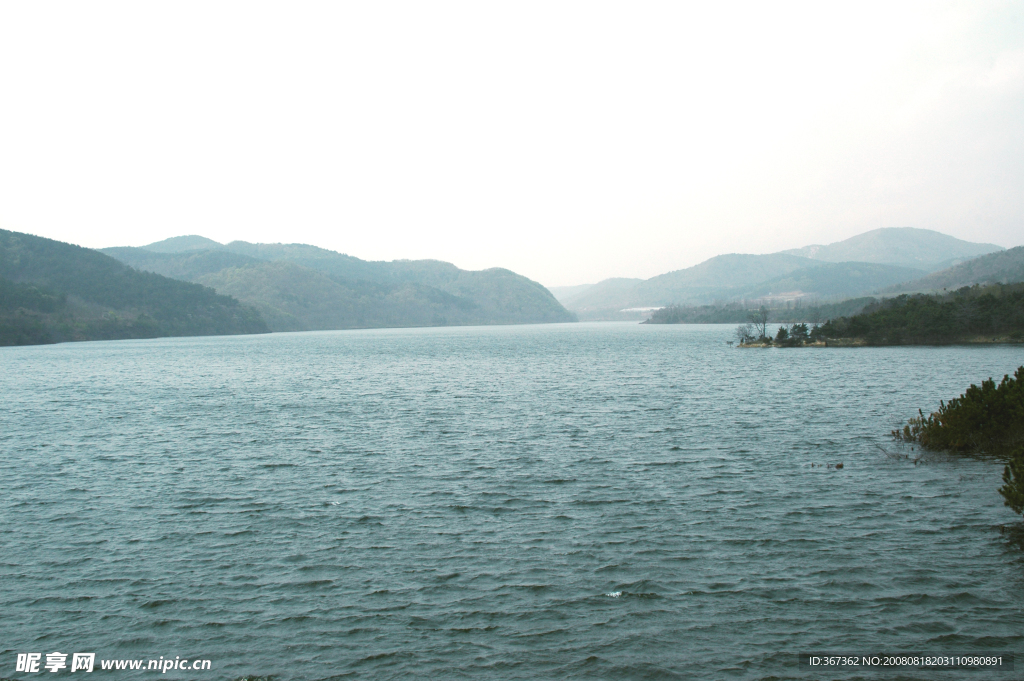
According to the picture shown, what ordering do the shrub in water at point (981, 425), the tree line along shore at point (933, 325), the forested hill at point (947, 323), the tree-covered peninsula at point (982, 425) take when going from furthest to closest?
the tree line along shore at point (933, 325) → the forested hill at point (947, 323) → the shrub in water at point (981, 425) → the tree-covered peninsula at point (982, 425)

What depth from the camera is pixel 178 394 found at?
67.6 meters

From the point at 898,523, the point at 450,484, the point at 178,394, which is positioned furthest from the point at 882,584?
the point at 178,394

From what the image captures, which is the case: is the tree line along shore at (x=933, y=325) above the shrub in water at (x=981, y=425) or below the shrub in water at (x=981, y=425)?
above

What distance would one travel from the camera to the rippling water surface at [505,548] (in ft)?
44.3

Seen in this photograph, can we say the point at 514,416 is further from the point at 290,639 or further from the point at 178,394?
the point at 178,394

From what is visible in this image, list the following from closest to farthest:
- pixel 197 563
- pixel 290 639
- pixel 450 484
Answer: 1. pixel 290 639
2. pixel 197 563
3. pixel 450 484

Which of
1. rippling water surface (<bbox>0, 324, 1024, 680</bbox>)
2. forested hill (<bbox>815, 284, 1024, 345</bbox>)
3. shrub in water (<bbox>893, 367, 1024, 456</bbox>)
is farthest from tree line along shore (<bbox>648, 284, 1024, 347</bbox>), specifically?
shrub in water (<bbox>893, 367, 1024, 456</bbox>)

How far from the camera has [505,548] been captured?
19.1 m

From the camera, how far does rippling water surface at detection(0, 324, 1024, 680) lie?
44.3ft

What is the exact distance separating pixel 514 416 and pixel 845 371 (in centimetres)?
5002

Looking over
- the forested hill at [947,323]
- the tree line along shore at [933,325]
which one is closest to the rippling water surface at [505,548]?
the forested hill at [947,323]

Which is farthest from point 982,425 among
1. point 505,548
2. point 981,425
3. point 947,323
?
point 947,323

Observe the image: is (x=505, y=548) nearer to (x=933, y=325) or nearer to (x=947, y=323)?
(x=933, y=325)

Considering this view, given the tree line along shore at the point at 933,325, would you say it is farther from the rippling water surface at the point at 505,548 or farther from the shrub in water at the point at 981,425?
the shrub in water at the point at 981,425
